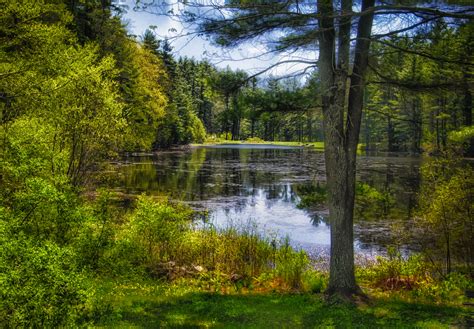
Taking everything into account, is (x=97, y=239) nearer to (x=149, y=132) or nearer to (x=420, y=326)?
(x=420, y=326)

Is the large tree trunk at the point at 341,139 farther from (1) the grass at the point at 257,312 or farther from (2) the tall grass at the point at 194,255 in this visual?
(2) the tall grass at the point at 194,255

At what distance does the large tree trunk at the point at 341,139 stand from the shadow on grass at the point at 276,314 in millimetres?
797

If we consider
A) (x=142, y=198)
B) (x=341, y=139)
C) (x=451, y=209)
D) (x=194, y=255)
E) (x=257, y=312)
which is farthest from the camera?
(x=142, y=198)

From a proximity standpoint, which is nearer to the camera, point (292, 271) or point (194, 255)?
point (292, 271)

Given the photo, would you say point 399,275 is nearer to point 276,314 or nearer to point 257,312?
point 276,314

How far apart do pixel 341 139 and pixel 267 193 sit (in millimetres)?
16678

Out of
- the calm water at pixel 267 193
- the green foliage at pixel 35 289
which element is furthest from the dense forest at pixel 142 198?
the calm water at pixel 267 193

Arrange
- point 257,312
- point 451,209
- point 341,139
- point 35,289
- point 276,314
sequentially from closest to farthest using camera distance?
point 35,289
point 276,314
point 257,312
point 341,139
point 451,209

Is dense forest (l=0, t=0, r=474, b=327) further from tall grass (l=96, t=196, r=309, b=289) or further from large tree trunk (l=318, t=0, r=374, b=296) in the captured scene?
large tree trunk (l=318, t=0, r=374, b=296)

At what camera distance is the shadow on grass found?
6.41 m

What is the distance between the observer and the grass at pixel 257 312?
6406 mm

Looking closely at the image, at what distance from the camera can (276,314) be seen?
707cm

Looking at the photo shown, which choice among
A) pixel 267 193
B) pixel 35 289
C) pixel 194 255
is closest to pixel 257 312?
pixel 194 255

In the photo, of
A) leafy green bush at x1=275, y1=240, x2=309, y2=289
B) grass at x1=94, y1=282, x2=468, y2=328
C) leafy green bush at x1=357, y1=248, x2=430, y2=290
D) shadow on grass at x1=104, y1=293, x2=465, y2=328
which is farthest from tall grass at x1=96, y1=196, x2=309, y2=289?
leafy green bush at x1=357, y1=248, x2=430, y2=290
